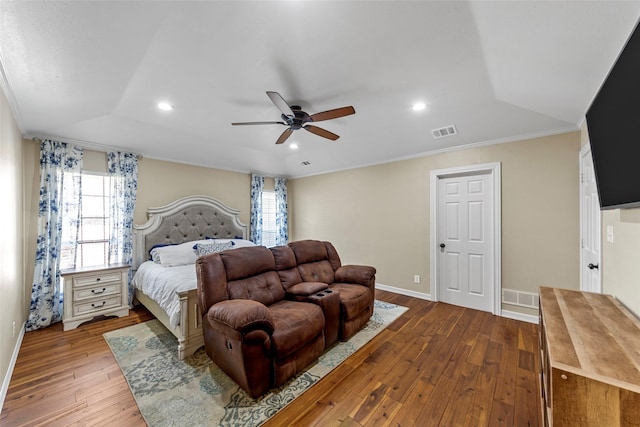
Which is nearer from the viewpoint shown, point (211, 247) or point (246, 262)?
point (246, 262)

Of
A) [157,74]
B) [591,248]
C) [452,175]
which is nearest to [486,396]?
[591,248]

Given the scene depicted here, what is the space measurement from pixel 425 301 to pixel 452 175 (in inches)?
80.6

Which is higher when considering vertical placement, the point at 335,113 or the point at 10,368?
the point at 335,113

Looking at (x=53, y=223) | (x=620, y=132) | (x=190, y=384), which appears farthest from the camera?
(x=53, y=223)

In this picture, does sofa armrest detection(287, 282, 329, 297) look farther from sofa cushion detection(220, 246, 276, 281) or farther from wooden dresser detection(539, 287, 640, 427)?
wooden dresser detection(539, 287, 640, 427)

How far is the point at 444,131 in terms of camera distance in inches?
133

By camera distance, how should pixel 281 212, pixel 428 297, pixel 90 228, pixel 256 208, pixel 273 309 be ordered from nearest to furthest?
pixel 273 309 < pixel 90 228 < pixel 428 297 < pixel 256 208 < pixel 281 212

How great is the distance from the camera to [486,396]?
1888 mm

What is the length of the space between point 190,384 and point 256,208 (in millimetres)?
3766

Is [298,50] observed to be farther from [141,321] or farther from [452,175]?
[141,321]

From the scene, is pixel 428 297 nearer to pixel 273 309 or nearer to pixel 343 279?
pixel 343 279

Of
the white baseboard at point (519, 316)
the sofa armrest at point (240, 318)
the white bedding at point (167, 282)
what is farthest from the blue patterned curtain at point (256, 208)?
the white baseboard at point (519, 316)

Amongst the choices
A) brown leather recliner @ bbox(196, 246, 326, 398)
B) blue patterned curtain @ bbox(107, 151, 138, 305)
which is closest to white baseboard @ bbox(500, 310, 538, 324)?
brown leather recliner @ bbox(196, 246, 326, 398)

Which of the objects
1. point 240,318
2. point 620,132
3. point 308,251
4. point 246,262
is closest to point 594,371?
point 620,132
